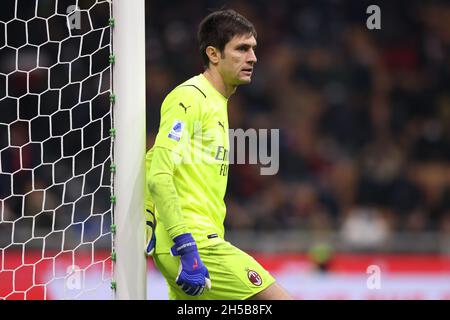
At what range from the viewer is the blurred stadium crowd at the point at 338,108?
35.0 feet

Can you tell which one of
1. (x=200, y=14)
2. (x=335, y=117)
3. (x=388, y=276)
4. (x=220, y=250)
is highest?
(x=200, y=14)

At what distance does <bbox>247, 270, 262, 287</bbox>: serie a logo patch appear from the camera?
159 inches

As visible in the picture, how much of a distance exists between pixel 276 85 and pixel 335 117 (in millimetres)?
900

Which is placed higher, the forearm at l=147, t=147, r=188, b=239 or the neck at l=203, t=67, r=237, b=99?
the neck at l=203, t=67, r=237, b=99

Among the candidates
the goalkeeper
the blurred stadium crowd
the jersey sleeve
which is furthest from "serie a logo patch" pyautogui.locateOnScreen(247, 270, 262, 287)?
the blurred stadium crowd

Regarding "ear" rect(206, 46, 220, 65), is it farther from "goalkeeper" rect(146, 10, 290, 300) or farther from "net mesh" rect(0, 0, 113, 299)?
"net mesh" rect(0, 0, 113, 299)

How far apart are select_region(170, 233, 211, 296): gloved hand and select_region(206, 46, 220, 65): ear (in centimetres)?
89

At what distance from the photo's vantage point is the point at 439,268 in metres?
9.13

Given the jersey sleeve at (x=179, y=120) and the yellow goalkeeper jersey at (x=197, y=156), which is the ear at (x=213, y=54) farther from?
the jersey sleeve at (x=179, y=120)

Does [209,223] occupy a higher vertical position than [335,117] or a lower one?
lower

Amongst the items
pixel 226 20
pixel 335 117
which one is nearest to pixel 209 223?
pixel 226 20

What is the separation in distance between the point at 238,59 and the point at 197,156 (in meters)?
0.52
